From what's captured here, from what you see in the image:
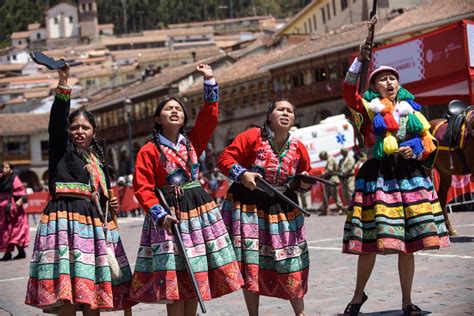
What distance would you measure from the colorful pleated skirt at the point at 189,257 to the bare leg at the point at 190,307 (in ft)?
0.52

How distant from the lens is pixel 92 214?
7.50 metres

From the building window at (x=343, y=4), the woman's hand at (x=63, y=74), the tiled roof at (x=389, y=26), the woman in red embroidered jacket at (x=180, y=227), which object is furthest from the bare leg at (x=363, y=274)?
the building window at (x=343, y=4)

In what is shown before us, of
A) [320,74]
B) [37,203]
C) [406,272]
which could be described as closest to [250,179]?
[406,272]

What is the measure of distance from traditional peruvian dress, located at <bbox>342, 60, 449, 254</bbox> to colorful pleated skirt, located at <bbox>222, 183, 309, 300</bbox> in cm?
41

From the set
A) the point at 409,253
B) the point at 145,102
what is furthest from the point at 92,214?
the point at 145,102

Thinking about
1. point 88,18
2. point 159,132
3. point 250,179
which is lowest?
point 250,179

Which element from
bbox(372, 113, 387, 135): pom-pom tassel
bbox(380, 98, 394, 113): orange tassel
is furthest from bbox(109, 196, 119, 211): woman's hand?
bbox(380, 98, 394, 113): orange tassel

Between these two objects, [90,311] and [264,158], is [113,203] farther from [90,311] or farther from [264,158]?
[264,158]

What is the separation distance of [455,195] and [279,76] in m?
35.4

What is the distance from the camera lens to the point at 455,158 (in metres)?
14.1

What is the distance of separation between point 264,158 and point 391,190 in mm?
929

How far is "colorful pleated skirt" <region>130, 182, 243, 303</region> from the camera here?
23.1 feet

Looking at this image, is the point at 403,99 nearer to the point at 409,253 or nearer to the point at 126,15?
the point at 409,253

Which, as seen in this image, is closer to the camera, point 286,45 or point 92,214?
point 92,214
